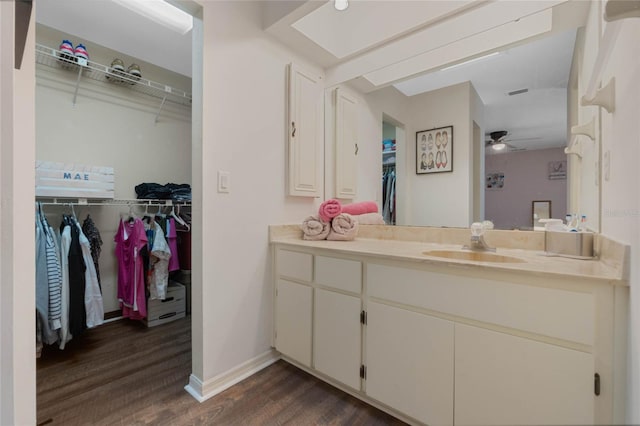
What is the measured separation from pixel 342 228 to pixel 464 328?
88 centimetres

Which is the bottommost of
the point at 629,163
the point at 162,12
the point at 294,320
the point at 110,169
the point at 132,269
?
the point at 294,320

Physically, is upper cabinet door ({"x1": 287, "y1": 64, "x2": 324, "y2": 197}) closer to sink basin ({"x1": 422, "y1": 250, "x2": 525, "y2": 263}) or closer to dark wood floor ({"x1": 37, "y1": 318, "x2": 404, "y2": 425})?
sink basin ({"x1": 422, "y1": 250, "x2": 525, "y2": 263})

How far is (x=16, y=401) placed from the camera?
0.82 meters

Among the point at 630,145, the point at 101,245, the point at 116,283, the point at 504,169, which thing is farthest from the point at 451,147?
the point at 116,283

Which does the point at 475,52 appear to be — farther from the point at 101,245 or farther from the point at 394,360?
the point at 101,245

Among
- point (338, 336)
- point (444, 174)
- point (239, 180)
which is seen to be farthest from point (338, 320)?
point (444, 174)

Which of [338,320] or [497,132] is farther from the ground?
[497,132]

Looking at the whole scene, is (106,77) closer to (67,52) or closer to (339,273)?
(67,52)

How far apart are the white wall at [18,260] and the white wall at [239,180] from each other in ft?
2.06

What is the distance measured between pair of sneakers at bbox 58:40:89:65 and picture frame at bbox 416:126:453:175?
2509 millimetres

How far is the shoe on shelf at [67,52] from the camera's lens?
78.0 inches

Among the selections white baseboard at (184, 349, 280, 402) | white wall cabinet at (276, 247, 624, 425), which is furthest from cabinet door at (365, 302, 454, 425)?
white baseboard at (184, 349, 280, 402)

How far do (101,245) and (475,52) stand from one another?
302 cm

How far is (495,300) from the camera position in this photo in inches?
36.3
